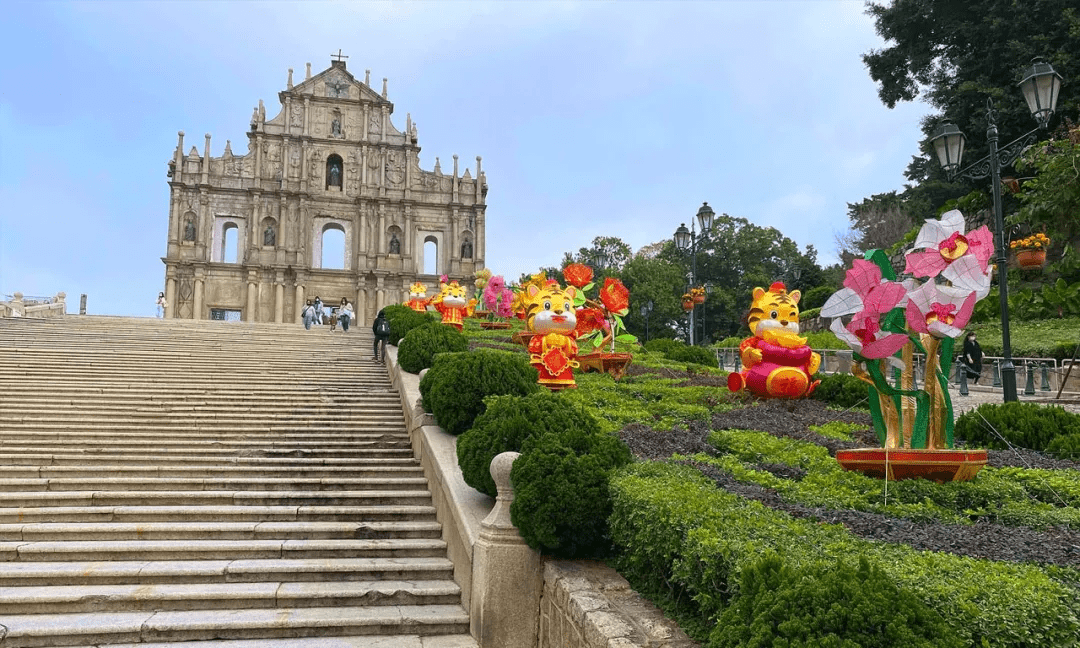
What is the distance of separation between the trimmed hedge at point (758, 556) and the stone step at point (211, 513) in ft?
9.57

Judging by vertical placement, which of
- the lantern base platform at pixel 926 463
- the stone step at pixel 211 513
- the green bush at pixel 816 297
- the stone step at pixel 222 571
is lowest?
Result: the stone step at pixel 222 571

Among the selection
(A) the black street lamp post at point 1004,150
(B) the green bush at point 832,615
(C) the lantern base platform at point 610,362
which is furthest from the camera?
(C) the lantern base platform at point 610,362

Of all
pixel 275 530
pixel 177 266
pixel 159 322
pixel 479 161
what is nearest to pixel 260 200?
pixel 177 266

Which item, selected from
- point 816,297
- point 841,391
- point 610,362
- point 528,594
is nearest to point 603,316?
point 610,362

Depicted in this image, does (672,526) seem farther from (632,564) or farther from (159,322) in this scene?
(159,322)

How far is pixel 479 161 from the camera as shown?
141 ft

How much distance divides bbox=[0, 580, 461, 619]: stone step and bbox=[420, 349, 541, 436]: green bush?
7.07ft

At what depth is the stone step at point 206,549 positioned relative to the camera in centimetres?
593

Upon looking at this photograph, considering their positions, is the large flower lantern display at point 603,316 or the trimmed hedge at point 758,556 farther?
the large flower lantern display at point 603,316

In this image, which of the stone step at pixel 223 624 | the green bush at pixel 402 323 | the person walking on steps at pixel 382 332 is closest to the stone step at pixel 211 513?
the stone step at pixel 223 624

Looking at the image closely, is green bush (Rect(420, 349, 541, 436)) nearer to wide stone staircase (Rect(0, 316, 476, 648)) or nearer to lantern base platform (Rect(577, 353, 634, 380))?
wide stone staircase (Rect(0, 316, 476, 648))

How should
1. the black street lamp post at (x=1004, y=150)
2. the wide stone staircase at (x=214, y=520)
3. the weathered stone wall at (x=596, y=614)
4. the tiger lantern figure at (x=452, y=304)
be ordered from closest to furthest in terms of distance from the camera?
1. the weathered stone wall at (x=596, y=614)
2. the wide stone staircase at (x=214, y=520)
3. the black street lamp post at (x=1004, y=150)
4. the tiger lantern figure at (x=452, y=304)

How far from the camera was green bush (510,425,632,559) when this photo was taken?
15.2ft

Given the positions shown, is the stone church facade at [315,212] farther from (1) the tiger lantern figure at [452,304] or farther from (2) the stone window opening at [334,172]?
(1) the tiger lantern figure at [452,304]
